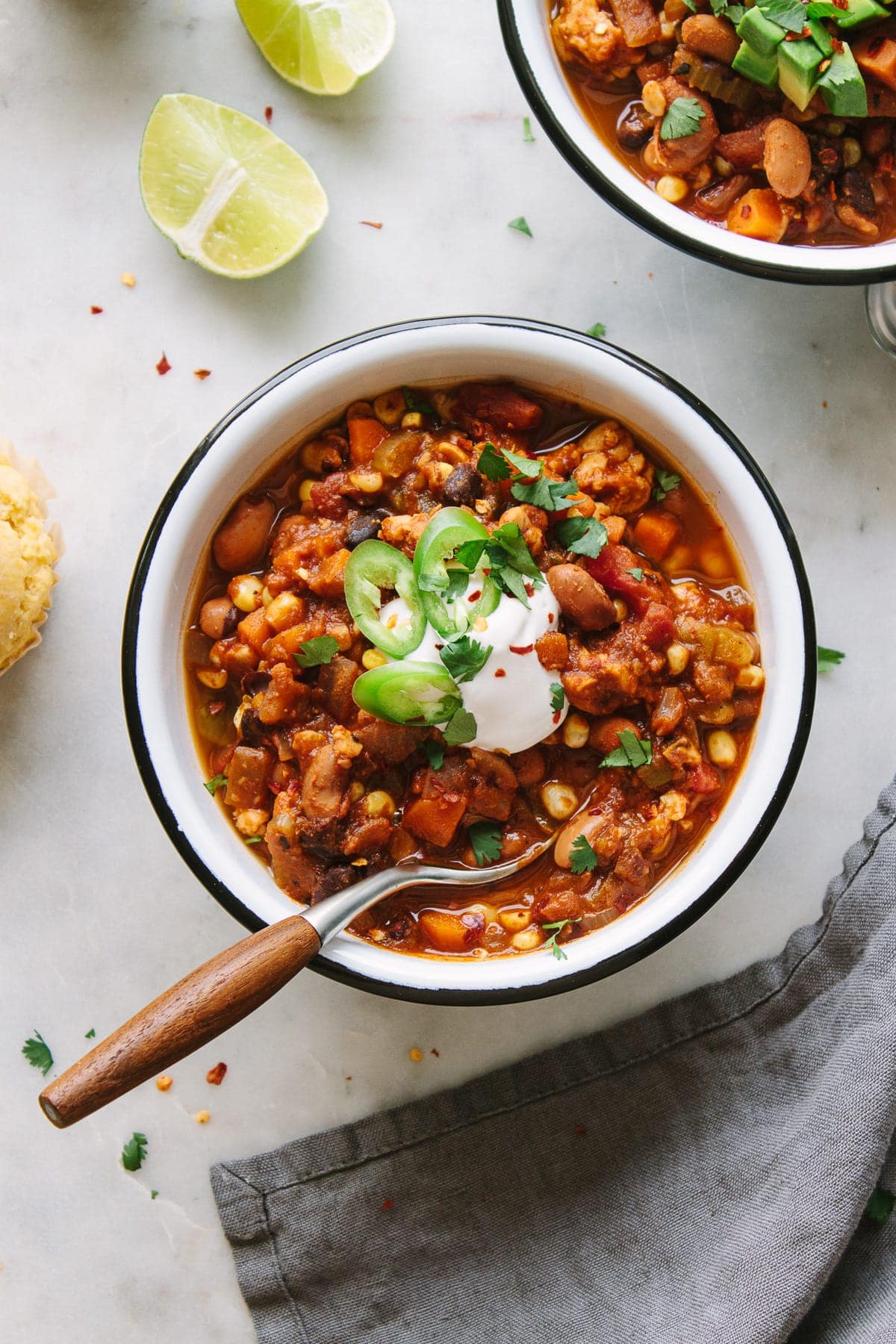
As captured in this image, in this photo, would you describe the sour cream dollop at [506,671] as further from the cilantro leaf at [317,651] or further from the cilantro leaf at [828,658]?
the cilantro leaf at [828,658]

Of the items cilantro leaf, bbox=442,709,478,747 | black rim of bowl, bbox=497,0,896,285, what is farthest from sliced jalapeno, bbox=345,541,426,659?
black rim of bowl, bbox=497,0,896,285

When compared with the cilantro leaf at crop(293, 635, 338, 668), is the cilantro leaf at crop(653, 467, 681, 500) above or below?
below

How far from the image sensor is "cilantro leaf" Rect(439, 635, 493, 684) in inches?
103

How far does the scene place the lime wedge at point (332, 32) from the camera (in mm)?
3248

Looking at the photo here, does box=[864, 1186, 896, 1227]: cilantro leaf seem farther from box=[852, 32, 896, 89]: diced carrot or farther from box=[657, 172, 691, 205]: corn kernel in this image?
box=[852, 32, 896, 89]: diced carrot

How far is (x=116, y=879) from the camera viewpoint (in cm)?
336

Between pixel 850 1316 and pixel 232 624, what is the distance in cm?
254

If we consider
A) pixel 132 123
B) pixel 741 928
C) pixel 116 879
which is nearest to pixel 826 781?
pixel 741 928

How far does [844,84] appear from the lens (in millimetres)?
2748

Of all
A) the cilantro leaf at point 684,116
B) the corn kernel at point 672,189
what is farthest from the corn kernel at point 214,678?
the cilantro leaf at point 684,116

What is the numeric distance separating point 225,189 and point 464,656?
1.59 m

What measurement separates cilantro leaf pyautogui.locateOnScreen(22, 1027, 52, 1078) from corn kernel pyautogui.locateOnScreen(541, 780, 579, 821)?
1701 mm

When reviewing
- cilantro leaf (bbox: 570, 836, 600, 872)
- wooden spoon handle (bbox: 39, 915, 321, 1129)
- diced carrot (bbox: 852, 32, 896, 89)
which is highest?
diced carrot (bbox: 852, 32, 896, 89)

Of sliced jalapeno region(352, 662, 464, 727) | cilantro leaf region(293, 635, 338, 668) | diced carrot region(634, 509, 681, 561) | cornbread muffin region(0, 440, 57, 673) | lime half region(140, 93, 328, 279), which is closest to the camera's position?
sliced jalapeno region(352, 662, 464, 727)
